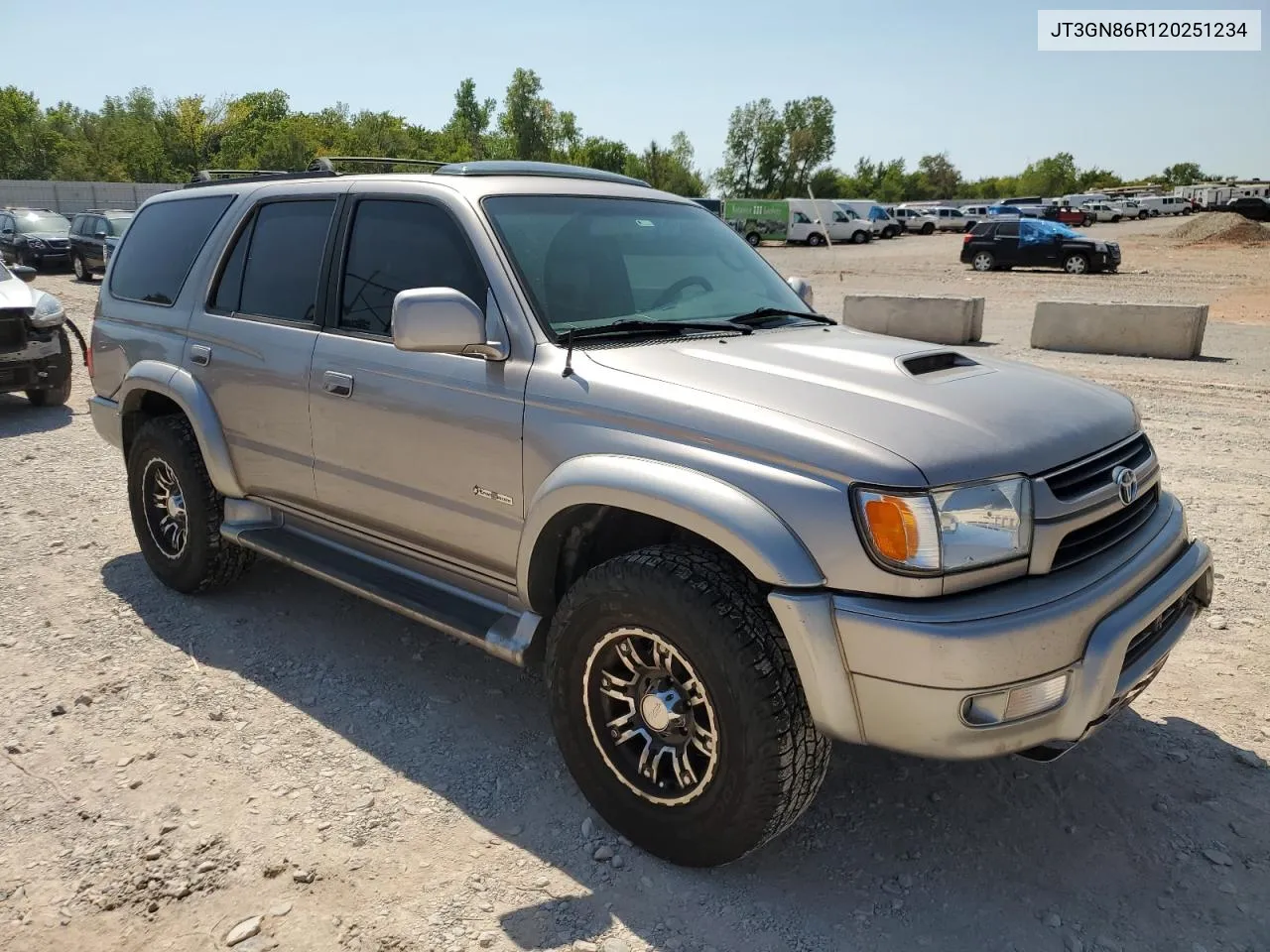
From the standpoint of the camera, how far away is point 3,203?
154 feet

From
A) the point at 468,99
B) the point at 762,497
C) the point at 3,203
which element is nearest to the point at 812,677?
the point at 762,497

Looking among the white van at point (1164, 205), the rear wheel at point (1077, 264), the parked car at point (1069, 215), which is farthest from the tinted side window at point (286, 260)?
the white van at point (1164, 205)

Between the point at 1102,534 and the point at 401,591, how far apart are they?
236 centimetres

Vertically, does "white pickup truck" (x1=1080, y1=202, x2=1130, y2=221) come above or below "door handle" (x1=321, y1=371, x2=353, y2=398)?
above

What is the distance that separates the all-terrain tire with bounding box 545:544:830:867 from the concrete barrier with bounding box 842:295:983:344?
432 inches

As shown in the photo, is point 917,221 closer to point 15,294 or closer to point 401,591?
point 15,294

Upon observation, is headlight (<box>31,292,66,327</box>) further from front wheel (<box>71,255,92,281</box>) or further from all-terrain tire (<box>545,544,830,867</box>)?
front wheel (<box>71,255,92,281</box>)

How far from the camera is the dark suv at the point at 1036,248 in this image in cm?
2761

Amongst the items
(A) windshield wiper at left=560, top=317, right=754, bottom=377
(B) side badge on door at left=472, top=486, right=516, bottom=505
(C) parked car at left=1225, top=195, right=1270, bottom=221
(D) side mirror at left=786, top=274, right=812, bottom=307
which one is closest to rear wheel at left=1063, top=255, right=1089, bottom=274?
(D) side mirror at left=786, top=274, right=812, bottom=307

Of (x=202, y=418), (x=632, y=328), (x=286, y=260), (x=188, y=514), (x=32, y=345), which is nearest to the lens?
(x=632, y=328)

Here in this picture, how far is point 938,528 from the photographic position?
2.36 m

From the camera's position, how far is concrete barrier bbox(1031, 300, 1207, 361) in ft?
39.4

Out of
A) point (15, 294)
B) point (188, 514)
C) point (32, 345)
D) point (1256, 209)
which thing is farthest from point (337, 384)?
point (1256, 209)

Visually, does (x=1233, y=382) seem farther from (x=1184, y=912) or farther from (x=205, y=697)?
(x=205, y=697)
